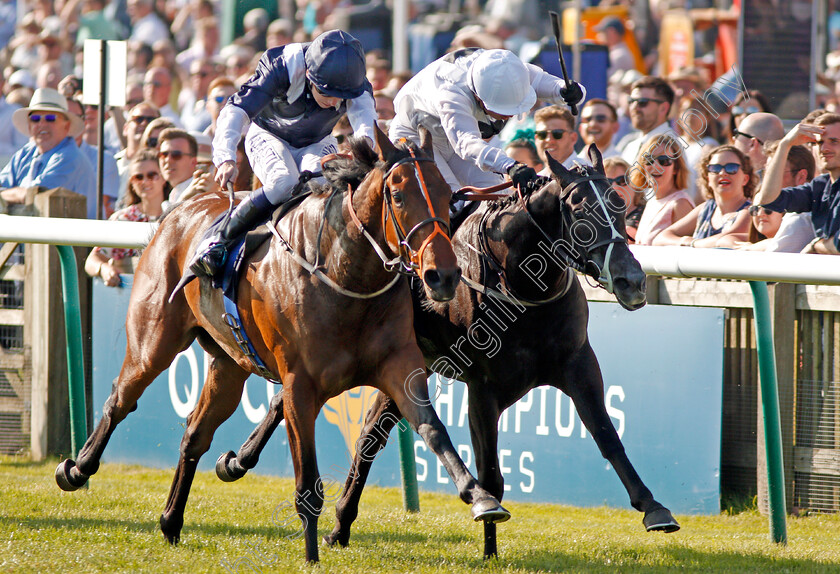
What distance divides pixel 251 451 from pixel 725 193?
325 cm

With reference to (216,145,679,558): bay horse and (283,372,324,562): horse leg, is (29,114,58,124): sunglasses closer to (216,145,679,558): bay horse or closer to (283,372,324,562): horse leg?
(216,145,679,558): bay horse

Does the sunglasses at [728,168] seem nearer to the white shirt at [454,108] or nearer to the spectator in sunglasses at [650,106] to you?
the spectator in sunglasses at [650,106]

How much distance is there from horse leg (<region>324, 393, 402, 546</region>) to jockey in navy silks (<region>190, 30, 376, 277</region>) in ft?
3.39

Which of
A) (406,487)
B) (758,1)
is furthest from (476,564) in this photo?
(758,1)

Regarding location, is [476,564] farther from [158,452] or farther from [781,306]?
[158,452]

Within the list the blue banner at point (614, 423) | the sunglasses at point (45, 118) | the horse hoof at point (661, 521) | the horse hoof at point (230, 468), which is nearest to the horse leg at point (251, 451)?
the horse hoof at point (230, 468)

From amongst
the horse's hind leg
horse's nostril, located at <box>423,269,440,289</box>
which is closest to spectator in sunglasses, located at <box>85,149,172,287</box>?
the horse's hind leg

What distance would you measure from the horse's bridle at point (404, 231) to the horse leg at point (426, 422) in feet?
1.39

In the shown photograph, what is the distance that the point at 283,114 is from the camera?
5.41 m

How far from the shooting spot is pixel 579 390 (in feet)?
15.5

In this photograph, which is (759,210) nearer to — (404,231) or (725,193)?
(725,193)

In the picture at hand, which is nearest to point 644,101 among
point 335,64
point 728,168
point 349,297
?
point 728,168

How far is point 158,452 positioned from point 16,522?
216cm

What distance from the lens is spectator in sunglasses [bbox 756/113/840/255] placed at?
20.7 ft
